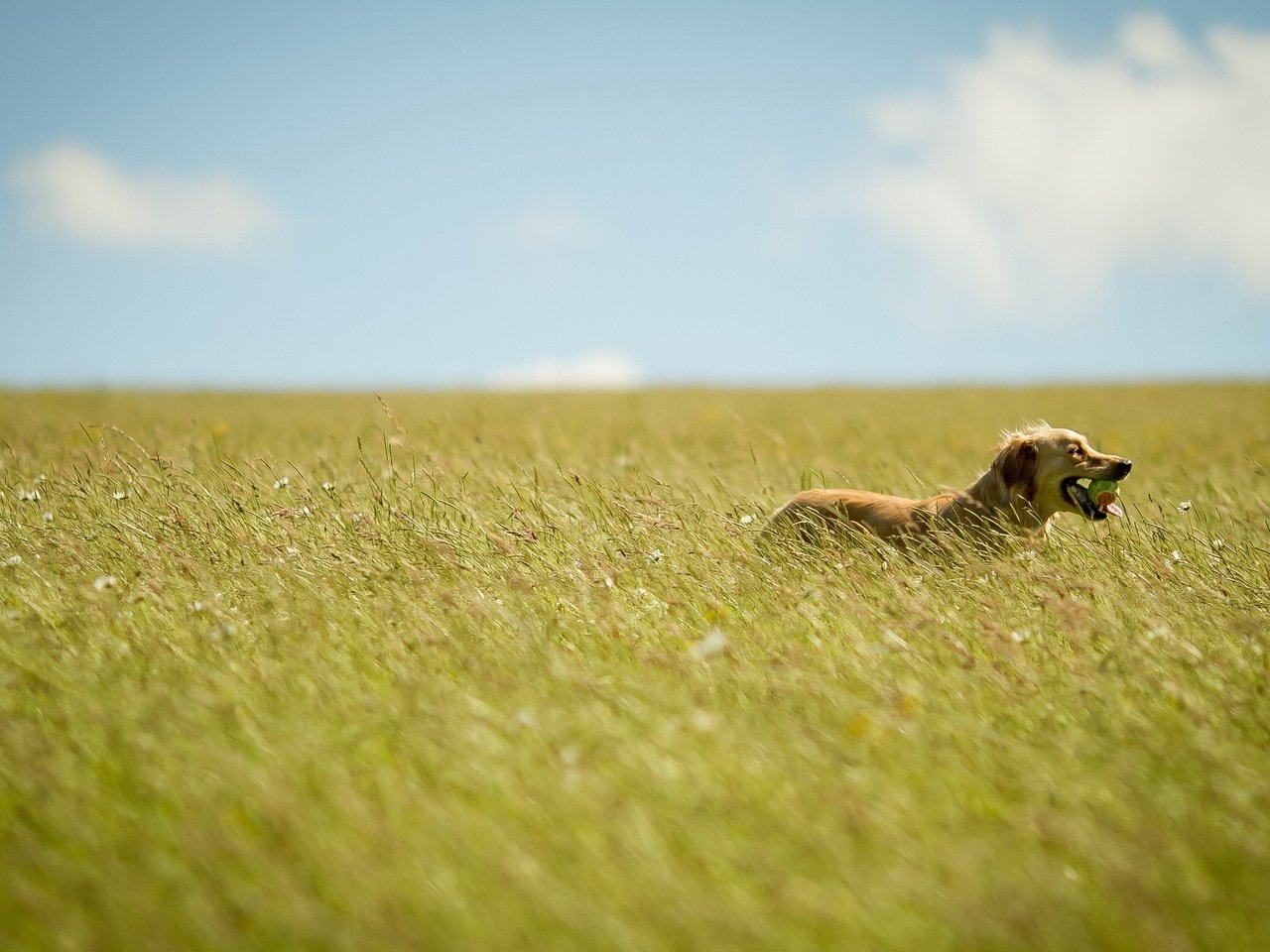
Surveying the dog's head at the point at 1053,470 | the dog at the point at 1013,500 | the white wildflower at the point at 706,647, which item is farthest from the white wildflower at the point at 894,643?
the dog's head at the point at 1053,470

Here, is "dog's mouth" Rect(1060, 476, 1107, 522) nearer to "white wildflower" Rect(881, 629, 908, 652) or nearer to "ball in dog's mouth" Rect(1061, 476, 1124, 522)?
"ball in dog's mouth" Rect(1061, 476, 1124, 522)

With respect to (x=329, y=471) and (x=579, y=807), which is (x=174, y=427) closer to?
(x=329, y=471)

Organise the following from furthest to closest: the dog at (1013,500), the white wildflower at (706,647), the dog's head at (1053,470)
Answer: the dog's head at (1053,470)
the dog at (1013,500)
the white wildflower at (706,647)

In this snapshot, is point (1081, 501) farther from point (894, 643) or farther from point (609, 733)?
point (609, 733)

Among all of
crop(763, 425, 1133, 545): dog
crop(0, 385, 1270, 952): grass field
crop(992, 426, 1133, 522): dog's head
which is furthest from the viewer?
crop(992, 426, 1133, 522): dog's head

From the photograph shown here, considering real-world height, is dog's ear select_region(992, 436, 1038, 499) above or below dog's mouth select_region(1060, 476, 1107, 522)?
above

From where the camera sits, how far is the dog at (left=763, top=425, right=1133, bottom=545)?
493 cm

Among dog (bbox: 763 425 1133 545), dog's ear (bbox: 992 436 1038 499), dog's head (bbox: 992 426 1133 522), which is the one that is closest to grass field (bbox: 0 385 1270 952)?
dog (bbox: 763 425 1133 545)

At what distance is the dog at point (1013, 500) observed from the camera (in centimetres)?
493

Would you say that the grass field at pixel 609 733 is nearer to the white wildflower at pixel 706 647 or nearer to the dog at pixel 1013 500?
the white wildflower at pixel 706 647

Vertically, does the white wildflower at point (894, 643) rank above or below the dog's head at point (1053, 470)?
below

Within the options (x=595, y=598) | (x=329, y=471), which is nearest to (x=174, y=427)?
(x=329, y=471)

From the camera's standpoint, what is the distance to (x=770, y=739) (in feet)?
8.46

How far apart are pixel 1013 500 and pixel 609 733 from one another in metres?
3.51
